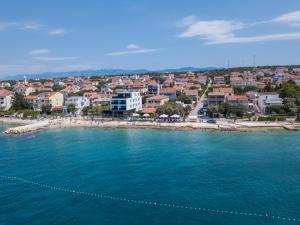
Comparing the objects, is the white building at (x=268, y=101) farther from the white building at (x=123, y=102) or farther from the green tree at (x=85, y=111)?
the green tree at (x=85, y=111)

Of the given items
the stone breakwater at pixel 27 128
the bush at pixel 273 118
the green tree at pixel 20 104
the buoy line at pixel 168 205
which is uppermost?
the green tree at pixel 20 104

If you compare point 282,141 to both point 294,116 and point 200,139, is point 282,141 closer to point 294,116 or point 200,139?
point 200,139

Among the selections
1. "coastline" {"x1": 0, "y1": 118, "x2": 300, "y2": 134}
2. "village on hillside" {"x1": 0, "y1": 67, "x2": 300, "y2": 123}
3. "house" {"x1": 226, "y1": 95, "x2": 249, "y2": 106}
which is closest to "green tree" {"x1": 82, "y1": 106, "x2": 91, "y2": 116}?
"village on hillside" {"x1": 0, "y1": 67, "x2": 300, "y2": 123}

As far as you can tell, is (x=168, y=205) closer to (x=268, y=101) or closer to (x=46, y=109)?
(x=268, y=101)

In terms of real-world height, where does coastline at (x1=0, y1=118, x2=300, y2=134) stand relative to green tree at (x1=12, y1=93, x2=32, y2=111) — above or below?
below

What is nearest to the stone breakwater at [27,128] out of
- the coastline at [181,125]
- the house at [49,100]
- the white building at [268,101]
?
the coastline at [181,125]

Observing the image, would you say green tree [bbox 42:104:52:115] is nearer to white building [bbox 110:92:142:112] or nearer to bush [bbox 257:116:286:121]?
white building [bbox 110:92:142:112]

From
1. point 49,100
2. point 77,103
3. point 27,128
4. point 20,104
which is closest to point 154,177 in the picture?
point 27,128

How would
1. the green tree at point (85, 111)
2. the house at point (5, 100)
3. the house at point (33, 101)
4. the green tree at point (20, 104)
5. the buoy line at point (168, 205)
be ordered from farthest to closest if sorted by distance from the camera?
the house at point (5, 100)
the house at point (33, 101)
the green tree at point (20, 104)
the green tree at point (85, 111)
the buoy line at point (168, 205)

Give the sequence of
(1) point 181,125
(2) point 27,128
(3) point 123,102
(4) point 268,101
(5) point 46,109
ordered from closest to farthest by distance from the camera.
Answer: (1) point 181,125
(2) point 27,128
(4) point 268,101
(3) point 123,102
(5) point 46,109
